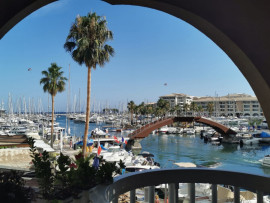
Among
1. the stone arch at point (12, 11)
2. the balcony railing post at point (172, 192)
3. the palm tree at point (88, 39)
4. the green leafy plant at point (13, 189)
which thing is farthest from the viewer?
the palm tree at point (88, 39)

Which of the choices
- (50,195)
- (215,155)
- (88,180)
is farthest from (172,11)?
(215,155)

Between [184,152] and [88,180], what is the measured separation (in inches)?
1031

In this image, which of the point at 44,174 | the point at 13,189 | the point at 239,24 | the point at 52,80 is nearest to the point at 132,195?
the point at 44,174

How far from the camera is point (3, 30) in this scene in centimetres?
176

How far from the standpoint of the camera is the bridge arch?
1.87m

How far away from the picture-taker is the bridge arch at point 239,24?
1.87 m

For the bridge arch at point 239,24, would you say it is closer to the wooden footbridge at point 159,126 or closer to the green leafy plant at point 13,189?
the green leafy plant at point 13,189

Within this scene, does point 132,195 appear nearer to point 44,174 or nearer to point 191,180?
point 191,180

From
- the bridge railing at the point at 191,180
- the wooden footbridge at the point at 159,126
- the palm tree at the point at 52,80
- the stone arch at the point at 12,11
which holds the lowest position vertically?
the wooden footbridge at the point at 159,126

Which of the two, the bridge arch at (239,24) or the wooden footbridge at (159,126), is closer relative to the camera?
the bridge arch at (239,24)

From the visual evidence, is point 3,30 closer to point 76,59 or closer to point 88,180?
point 88,180

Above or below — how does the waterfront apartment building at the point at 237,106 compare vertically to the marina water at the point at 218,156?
above

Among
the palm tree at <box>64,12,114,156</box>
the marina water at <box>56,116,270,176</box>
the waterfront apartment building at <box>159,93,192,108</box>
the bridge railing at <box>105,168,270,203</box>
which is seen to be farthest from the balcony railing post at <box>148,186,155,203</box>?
the waterfront apartment building at <box>159,93,192,108</box>

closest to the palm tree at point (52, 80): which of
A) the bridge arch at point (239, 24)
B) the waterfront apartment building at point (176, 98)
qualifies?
the bridge arch at point (239, 24)
